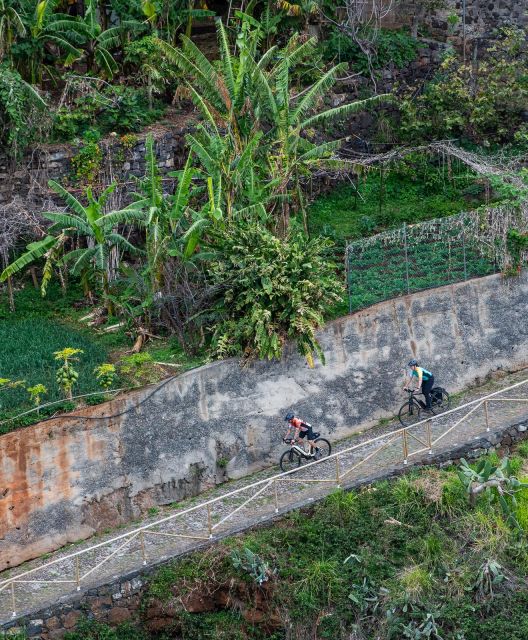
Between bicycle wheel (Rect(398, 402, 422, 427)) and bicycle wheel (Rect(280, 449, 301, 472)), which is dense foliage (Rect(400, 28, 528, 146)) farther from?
bicycle wheel (Rect(280, 449, 301, 472))

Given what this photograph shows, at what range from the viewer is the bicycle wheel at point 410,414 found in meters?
25.8

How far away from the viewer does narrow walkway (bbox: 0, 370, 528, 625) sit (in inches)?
874

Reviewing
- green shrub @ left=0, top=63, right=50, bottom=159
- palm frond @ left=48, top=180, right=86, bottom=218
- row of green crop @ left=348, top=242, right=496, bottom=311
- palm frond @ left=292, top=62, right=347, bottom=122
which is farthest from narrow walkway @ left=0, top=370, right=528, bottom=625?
green shrub @ left=0, top=63, right=50, bottom=159

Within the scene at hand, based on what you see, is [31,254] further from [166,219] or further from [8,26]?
[8,26]

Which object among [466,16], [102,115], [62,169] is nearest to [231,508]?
[62,169]

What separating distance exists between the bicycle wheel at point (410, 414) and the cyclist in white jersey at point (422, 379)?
24 cm

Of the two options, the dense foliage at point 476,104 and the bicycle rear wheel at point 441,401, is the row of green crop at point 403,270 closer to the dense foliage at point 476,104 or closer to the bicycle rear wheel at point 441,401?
the bicycle rear wheel at point 441,401

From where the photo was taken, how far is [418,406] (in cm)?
2588

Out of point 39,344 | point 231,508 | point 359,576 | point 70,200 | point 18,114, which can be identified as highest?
point 18,114

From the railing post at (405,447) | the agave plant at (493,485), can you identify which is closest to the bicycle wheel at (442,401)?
the railing post at (405,447)

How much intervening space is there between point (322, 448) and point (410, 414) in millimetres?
2048

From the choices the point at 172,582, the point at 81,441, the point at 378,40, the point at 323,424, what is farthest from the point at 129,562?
the point at 378,40

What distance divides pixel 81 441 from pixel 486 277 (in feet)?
30.0

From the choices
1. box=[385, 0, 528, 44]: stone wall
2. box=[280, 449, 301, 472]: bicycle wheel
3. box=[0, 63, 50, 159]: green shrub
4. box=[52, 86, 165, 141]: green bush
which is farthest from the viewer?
box=[385, 0, 528, 44]: stone wall
